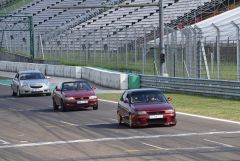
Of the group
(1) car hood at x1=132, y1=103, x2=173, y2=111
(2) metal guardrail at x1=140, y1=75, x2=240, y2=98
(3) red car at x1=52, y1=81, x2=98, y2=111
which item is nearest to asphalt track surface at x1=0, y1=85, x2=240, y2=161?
(1) car hood at x1=132, y1=103, x2=173, y2=111

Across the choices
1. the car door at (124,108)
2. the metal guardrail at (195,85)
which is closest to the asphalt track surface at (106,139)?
the car door at (124,108)

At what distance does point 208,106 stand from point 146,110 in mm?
8341

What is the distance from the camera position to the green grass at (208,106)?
26.8 metres

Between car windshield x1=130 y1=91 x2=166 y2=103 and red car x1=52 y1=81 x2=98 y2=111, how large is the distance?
22.4ft

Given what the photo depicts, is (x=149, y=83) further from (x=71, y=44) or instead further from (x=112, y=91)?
(x=71, y=44)

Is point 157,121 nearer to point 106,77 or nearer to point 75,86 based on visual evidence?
point 75,86

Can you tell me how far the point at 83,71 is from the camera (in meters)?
56.8

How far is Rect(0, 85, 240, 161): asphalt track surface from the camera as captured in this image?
16422 mm

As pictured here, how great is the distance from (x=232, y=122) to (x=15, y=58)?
2433 inches

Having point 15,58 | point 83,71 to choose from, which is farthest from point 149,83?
point 15,58

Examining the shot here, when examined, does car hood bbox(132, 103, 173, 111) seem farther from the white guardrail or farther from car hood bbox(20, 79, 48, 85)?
the white guardrail

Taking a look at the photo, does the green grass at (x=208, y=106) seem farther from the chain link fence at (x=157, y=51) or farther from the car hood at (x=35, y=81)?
the car hood at (x=35, y=81)

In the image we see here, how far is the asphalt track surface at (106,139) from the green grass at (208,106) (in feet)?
3.65

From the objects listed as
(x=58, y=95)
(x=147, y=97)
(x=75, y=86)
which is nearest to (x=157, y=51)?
(x=75, y=86)
